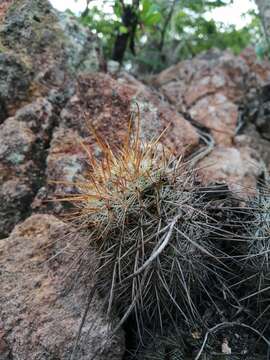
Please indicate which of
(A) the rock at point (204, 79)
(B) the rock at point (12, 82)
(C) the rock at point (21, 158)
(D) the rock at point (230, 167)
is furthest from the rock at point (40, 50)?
(D) the rock at point (230, 167)

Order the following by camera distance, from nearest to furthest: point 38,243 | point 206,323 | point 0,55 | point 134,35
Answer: point 206,323
point 38,243
point 0,55
point 134,35

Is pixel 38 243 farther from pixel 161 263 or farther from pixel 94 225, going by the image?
pixel 161 263

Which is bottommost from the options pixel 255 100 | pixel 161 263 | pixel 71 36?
pixel 161 263

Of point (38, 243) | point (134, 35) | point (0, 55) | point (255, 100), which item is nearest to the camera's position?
point (38, 243)

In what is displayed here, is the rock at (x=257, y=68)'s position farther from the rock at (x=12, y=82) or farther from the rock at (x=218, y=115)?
the rock at (x=12, y=82)

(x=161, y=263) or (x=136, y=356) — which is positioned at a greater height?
(x=161, y=263)

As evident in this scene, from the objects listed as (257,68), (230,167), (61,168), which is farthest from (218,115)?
(61,168)

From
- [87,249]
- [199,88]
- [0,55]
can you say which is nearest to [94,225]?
[87,249]

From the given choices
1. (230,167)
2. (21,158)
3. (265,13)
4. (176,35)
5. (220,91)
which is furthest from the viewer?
(176,35)

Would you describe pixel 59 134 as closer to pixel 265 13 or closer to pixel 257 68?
pixel 265 13
